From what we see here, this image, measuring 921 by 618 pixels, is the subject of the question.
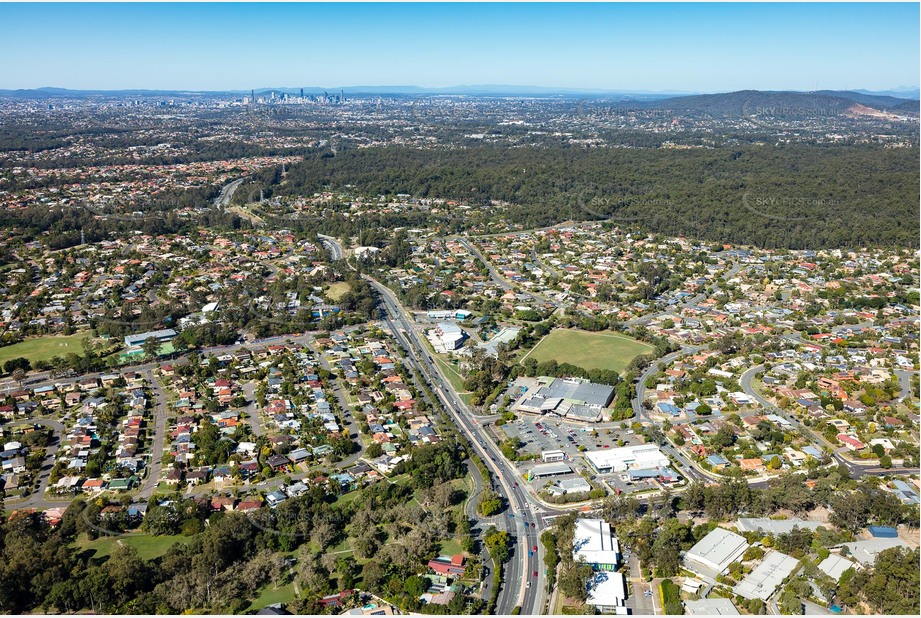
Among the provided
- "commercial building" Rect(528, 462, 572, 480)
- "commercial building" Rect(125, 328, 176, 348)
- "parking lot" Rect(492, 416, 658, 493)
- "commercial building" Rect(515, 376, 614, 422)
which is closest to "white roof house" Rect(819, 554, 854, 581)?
"parking lot" Rect(492, 416, 658, 493)

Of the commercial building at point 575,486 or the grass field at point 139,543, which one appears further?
the commercial building at point 575,486

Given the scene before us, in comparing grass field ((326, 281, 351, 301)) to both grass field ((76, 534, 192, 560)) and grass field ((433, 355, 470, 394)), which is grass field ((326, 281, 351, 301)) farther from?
grass field ((76, 534, 192, 560))

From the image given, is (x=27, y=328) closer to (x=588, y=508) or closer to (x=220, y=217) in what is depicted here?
(x=220, y=217)

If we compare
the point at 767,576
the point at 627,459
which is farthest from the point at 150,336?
the point at 767,576

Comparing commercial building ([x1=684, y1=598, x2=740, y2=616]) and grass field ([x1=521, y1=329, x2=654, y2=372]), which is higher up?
commercial building ([x1=684, y1=598, x2=740, y2=616])

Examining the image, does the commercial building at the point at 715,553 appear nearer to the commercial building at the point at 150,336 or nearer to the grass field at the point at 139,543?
the grass field at the point at 139,543

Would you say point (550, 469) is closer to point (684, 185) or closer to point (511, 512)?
Answer: point (511, 512)

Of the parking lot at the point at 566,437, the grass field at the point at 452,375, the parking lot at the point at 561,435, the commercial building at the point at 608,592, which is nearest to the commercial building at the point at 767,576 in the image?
the commercial building at the point at 608,592
